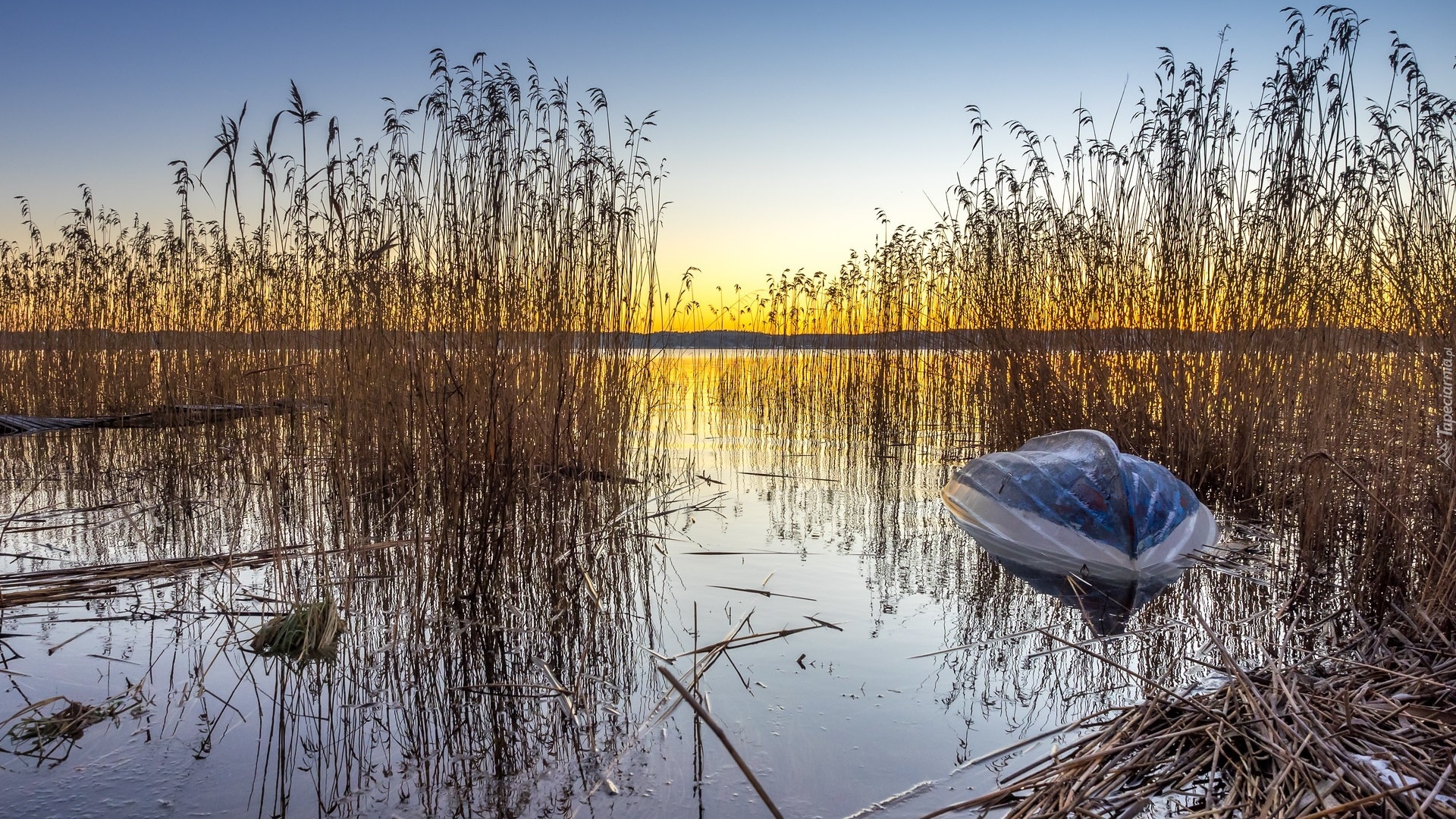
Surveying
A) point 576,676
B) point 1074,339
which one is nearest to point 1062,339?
point 1074,339

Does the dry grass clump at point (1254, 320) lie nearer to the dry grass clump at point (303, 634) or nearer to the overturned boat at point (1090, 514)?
the overturned boat at point (1090, 514)

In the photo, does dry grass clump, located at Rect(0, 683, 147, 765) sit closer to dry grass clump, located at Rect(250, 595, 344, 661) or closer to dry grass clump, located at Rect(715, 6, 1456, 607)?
dry grass clump, located at Rect(250, 595, 344, 661)

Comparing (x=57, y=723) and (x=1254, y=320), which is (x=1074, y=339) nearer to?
(x=1254, y=320)

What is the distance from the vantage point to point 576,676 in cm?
206

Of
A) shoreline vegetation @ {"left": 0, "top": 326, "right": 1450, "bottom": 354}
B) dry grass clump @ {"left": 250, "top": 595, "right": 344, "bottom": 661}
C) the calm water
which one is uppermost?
shoreline vegetation @ {"left": 0, "top": 326, "right": 1450, "bottom": 354}

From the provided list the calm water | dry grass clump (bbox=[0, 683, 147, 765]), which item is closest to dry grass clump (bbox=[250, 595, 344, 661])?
the calm water

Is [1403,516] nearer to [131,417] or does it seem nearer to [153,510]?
[153,510]

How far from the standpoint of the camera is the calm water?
5.16ft

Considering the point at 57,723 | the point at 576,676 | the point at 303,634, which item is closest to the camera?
the point at 57,723

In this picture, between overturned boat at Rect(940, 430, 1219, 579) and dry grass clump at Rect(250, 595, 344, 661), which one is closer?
dry grass clump at Rect(250, 595, 344, 661)

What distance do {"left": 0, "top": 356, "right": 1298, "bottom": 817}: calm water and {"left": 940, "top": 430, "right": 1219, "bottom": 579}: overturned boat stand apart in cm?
16

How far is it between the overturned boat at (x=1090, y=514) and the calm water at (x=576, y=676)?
6.2 inches

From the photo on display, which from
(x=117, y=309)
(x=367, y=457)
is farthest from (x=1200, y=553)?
(x=117, y=309)

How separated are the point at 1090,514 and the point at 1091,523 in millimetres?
36
